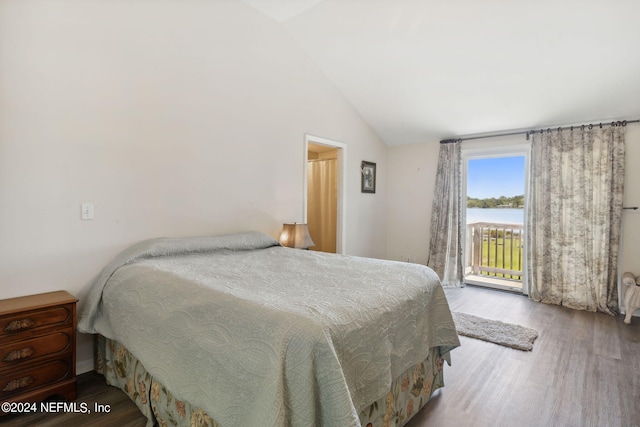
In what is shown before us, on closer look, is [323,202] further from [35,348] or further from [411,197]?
[35,348]

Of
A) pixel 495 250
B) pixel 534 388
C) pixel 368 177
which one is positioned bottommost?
pixel 534 388

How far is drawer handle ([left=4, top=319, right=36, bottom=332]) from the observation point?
175 centimetres

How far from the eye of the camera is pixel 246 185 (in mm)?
3303

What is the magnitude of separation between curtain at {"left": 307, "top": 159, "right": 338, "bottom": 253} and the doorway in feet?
6.40

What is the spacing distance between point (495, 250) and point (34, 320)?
5382mm

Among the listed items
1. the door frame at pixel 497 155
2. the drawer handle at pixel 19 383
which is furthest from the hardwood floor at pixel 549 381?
the drawer handle at pixel 19 383

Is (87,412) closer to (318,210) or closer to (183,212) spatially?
(183,212)

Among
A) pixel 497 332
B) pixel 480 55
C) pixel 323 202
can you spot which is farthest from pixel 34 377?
pixel 480 55

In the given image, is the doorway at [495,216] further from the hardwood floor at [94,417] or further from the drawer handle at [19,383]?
the drawer handle at [19,383]

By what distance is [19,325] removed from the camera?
178 centimetres

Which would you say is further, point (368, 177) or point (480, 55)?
point (368, 177)

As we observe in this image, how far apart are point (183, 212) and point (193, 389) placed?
1815 millimetres

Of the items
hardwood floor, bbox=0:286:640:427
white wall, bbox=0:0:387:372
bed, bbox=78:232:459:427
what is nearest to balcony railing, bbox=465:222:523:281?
hardwood floor, bbox=0:286:640:427

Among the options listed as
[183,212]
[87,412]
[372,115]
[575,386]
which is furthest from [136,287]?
[372,115]
